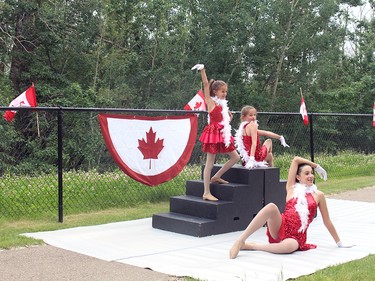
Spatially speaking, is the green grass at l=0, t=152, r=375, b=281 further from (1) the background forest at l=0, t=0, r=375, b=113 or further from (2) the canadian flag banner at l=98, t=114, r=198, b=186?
(1) the background forest at l=0, t=0, r=375, b=113

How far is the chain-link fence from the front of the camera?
861 centimetres

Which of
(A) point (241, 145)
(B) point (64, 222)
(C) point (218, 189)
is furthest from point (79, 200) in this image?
(A) point (241, 145)

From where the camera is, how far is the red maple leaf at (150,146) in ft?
29.8

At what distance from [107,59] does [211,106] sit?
19.4 m

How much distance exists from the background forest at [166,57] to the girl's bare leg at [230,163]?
4.92 meters

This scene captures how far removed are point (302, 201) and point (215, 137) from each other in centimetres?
200

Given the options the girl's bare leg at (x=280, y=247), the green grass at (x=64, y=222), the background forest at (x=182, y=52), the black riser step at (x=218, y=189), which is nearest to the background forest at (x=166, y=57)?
the background forest at (x=182, y=52)

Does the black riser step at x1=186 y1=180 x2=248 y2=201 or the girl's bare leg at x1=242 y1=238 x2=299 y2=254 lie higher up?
the black riser step at x1=186 y1=180 x2=248 y2=201

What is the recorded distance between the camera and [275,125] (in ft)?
69.0

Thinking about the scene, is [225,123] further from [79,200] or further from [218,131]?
[79,200]

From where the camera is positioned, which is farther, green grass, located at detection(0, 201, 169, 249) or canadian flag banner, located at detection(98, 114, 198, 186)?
canadian flag banner, located at detection(98, 114, 198, 186)

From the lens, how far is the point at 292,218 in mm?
5902

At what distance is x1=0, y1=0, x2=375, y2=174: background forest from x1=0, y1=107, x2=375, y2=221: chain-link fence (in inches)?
3.6

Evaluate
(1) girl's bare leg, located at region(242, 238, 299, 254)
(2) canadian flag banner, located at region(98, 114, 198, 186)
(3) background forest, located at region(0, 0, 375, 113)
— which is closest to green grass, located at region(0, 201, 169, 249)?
(2) canadian flag banner, located at region(98, 114, 198, 186)
